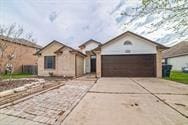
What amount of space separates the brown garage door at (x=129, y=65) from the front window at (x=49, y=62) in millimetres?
6250

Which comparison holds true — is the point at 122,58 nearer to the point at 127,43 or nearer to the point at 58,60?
the point at 127,43

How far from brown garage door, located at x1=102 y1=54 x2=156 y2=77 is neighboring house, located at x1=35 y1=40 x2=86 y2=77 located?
350 centimetres

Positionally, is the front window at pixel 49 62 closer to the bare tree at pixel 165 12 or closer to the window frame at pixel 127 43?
the window frame at pixel 127 43

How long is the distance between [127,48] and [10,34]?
39.8 ft

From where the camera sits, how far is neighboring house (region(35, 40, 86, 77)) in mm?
20797

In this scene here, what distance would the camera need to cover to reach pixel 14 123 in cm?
458

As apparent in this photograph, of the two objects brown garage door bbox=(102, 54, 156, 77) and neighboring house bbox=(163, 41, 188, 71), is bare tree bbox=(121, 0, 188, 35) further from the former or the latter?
neighboring house bbox=(163, 41, 188, 71)

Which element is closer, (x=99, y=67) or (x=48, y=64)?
(x=99, y=67)

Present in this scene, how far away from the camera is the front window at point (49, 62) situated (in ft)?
71.9

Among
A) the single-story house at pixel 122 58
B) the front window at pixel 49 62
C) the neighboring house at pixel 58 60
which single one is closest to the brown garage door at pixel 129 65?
the single-story house at pixel 122 58

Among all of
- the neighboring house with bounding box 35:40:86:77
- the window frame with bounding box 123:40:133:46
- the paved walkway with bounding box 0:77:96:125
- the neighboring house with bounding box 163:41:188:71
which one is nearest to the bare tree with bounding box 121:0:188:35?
the paved walkway with bounding box 0:77:96:125

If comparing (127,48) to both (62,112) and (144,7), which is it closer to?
(144,7)

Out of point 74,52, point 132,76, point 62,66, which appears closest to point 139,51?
point 132,76

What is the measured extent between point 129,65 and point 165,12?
1299cm
